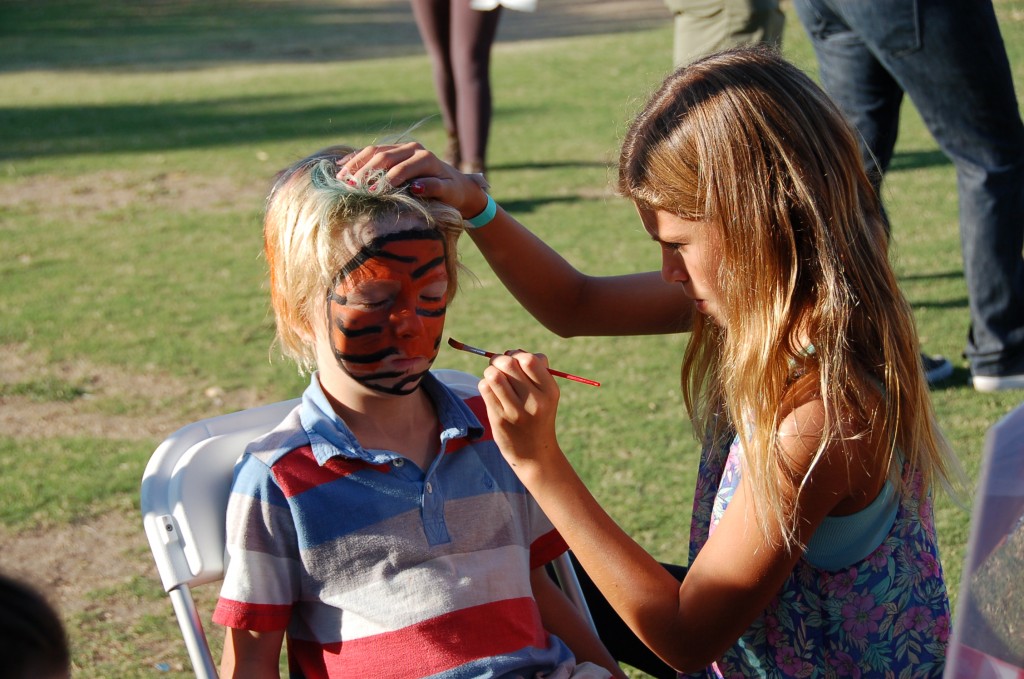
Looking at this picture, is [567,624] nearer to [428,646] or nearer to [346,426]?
[428,646]

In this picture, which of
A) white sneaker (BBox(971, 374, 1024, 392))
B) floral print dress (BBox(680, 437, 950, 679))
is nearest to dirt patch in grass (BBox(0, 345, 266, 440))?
white sneaker (BBox(971, 374, 1024, 392))

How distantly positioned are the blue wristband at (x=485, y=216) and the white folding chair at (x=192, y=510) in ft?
1.81

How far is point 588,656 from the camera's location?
2018mm

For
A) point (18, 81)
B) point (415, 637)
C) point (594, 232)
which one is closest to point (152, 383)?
point (594, 232)

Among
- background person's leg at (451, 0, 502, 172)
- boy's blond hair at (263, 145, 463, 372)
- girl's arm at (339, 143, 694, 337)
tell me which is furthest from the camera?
background person's leg at (451, 0, 502, 172)

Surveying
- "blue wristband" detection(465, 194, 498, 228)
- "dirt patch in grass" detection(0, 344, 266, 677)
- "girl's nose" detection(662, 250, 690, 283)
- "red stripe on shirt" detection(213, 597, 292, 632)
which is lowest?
"dirt patch in grass" detection(0, 344, 266, 677)

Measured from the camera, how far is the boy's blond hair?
188 centimetres

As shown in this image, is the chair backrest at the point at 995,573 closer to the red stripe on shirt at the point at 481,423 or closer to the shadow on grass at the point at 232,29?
the red stripe on shirt at the point at 481,423

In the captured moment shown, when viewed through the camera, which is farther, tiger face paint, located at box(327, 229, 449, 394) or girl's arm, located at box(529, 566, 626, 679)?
girl's arm, located at box(529, 566, 626, 679)

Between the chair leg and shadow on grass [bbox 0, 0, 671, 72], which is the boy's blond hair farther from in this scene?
shadow on grass [bbox 0, 0, 671, 72]

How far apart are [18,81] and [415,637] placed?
1234 centimetres

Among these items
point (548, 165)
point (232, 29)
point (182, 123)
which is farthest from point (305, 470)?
point (232, 29)

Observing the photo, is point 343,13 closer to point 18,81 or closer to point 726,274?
point 18,81

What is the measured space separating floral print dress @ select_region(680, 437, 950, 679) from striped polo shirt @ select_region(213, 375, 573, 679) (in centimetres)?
36
